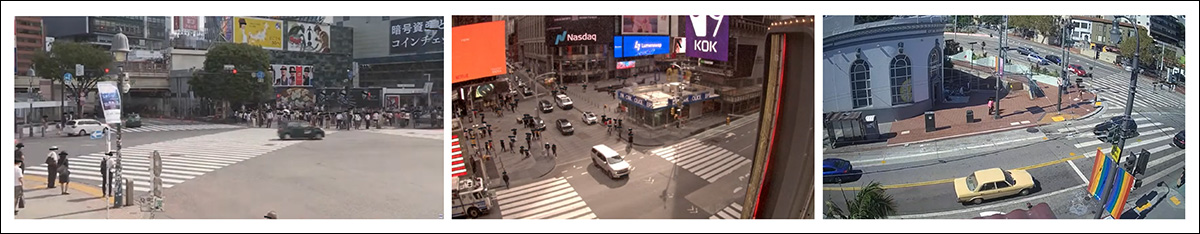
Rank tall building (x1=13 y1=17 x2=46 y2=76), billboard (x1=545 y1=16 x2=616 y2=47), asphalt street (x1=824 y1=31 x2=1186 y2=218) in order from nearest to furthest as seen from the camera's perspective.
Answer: tall building (x1=13 y1=17 x2=46 y2=76), billboard (x1=545 y1=16 x2=616 y2=47), asphalt street (x1=824 y1=31 x2=1186 y2=218)

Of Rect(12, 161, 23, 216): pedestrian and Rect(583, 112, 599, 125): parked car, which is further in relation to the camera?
Rect(583, 112, 599, 125): parked car

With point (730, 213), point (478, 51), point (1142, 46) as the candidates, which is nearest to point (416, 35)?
point (478, 51)

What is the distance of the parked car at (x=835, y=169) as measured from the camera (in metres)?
5.14

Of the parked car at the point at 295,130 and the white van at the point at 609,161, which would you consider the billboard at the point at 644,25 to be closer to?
the white van at the point at 609,161

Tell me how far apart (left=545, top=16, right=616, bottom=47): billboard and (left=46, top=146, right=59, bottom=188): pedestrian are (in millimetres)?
3114

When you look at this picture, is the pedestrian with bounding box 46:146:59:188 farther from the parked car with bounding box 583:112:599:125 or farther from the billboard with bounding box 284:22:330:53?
the parked car with bounding box 583:112:599:125

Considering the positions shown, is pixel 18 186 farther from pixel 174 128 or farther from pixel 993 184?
pixel 993 184

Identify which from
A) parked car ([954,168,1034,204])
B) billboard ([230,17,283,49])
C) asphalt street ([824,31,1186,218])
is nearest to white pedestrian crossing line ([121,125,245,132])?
billboard ([230,17,283,49])

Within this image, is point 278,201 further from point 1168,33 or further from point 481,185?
point 1168,33

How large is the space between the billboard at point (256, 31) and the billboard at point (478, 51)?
114 centimetres

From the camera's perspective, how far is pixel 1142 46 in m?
5.13

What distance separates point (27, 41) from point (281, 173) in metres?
1.72

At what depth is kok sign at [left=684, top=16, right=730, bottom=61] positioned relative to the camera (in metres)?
5.07

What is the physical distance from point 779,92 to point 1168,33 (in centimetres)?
254
